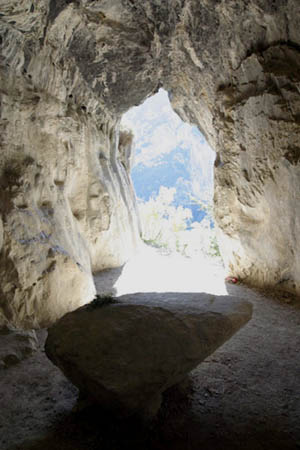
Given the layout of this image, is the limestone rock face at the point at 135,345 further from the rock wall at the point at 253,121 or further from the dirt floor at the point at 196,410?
the rock wall at the point at 253,121

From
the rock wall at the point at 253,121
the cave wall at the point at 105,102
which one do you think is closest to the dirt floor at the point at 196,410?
the cave wall at the point at 105,102

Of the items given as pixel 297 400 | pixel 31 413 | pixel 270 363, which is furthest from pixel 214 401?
pixel 31 413

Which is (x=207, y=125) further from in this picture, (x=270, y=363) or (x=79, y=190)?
(x=270, y=363)

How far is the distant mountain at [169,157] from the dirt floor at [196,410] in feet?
231

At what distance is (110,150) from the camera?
11906 millimetres

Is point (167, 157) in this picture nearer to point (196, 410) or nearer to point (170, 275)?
point (170, 275)

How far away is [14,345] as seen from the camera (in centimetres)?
416

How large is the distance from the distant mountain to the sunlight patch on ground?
6288 cm

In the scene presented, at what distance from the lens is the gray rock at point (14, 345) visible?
3.89 meters

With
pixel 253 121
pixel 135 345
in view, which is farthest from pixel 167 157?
pixel 135 345

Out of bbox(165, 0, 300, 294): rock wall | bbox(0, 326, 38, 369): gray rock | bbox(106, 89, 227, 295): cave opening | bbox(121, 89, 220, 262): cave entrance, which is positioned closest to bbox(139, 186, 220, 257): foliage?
bbox(106, 89, 227, 295): cave opening

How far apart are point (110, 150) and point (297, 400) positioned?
10363 mm

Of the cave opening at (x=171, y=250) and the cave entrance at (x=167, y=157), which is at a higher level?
the cave entrance at (x=167, y=157)

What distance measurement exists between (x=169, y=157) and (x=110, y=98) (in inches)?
2872
